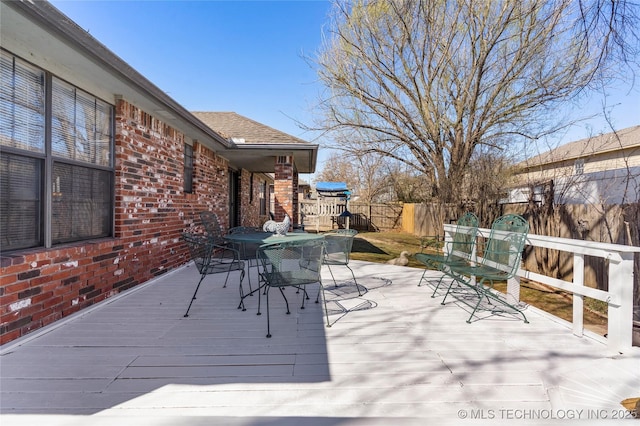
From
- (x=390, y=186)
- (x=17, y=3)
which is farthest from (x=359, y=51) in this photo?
(x=390, y=186)

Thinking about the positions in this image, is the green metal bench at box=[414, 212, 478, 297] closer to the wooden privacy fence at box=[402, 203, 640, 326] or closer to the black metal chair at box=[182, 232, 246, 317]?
the wooden privacy fence at box=[402, 203, 640, 326]

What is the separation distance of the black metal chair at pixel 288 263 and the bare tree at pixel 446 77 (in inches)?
201

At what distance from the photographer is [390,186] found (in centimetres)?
2280

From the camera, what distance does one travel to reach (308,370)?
7.06 ft

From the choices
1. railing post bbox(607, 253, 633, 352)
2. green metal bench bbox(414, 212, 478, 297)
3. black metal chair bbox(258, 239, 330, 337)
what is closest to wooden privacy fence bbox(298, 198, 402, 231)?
green metal bench bbox(414, 212, 478, 297)

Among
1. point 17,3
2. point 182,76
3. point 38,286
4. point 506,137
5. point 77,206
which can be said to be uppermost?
point 182,76

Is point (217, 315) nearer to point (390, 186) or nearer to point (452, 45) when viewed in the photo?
point (452, 45)

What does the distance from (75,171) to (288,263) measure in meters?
2.49

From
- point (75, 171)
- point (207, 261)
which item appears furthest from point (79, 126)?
point (207, 261)

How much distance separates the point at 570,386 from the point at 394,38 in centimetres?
711

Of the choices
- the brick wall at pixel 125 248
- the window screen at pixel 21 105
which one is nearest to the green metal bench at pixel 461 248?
the brick wall at pixel 125 248

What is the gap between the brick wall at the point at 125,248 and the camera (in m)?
2.56

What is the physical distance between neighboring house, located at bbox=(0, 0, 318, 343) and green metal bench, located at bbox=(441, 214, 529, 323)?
397cm

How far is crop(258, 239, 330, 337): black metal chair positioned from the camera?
2.90 m
